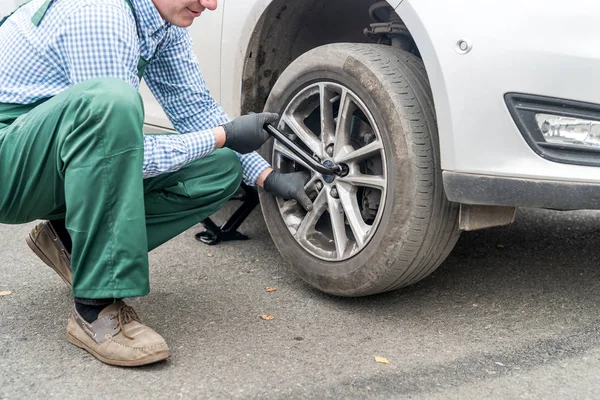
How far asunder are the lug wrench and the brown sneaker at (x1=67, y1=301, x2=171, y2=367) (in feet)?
2.53

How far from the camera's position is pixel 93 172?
207cm

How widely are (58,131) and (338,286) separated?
1.03 meters

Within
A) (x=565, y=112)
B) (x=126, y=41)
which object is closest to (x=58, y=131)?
(x=126, y=41)

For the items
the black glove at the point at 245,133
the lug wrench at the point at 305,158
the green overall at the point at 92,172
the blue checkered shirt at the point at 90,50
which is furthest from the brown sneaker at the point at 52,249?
the lug wrench at the point at 305,158

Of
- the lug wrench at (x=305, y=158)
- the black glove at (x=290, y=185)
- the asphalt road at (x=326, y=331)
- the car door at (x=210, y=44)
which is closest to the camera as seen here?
the asphalt road at (x=326, y=331)

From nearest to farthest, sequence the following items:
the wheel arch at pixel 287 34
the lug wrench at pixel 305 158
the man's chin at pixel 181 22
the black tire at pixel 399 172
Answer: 1. the black tire at pixel 399 172
2. the man's chin at pixel 181 22
3. the lug wrench at pixel 305 158
4. the wheel arch at pixel 287 34

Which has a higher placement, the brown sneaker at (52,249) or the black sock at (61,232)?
the black sock at (61,232)

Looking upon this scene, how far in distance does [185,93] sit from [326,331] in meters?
0.99

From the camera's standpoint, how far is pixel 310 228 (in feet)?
8.77

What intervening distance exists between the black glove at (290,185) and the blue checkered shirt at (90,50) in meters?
0.38

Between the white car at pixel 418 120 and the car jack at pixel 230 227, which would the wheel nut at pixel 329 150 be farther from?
the car jack at pixel 230 227

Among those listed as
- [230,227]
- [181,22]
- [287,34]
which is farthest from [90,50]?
[230,227]

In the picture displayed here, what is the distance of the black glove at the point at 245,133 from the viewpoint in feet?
8.00

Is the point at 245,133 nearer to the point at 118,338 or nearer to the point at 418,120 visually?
the point at 418,120
